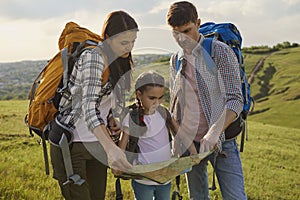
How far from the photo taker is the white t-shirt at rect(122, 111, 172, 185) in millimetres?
3957

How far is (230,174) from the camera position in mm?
3848

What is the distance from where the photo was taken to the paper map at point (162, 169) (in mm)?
3220

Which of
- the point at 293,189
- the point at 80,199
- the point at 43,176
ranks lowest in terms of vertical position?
the point at 293,189

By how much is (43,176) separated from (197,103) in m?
3.93

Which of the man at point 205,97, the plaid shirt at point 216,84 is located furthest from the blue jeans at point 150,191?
the plaid shirt at point 216,84

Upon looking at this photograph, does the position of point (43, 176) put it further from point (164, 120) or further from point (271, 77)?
point (271, 77)

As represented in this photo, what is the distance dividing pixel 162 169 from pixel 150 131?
0.72 m

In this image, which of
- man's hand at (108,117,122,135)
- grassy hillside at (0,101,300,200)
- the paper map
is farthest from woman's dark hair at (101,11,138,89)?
grassy hillside at (0,101,300,200)

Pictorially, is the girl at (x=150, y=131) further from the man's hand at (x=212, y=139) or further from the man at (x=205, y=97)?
the man's hand at (x=212, y=139)

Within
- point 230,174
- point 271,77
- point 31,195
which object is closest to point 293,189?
point 230,174

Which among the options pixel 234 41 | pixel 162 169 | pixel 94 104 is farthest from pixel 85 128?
pixel 234 41

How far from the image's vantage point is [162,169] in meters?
3.32

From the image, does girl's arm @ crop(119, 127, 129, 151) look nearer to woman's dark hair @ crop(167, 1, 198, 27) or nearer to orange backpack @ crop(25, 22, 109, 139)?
orange backpack @ crop(25, 22, 109, 139)

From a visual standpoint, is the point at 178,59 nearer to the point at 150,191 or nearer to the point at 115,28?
the point at 115,28
